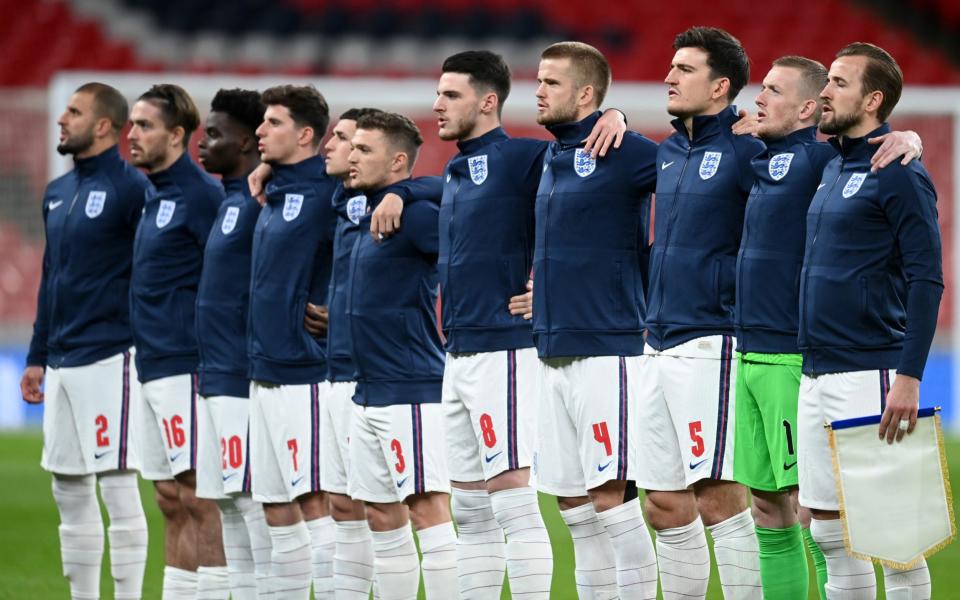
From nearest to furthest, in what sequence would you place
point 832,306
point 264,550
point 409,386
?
point 832,306
point 409,386
point 264,550

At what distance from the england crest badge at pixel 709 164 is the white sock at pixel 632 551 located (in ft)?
3.64

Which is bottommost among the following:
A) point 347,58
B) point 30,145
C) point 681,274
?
point 681,274

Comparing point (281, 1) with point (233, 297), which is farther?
point (281, 1)

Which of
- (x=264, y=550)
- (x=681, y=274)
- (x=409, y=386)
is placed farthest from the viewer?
(x=264, y=550)

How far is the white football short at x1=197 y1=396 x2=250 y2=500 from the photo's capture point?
5953mm

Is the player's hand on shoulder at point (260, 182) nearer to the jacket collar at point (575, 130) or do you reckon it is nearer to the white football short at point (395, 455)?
the white football short at point (395, 455)

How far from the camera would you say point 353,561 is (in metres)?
5.62

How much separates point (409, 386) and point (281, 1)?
13593 millimetres

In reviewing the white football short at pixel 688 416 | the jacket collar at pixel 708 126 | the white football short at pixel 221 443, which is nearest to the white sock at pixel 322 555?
the white football short at pixel 221 443

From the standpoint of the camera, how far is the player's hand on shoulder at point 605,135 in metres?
5.13

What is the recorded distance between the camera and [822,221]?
470 centimetres

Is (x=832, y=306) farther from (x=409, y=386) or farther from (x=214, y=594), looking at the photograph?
(x=214, y=594)

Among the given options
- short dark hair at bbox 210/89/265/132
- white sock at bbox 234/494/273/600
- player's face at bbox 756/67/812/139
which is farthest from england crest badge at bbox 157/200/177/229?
player's face at bbox 756/67/812/139

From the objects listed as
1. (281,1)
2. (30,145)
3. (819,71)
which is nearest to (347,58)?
(281,1)
